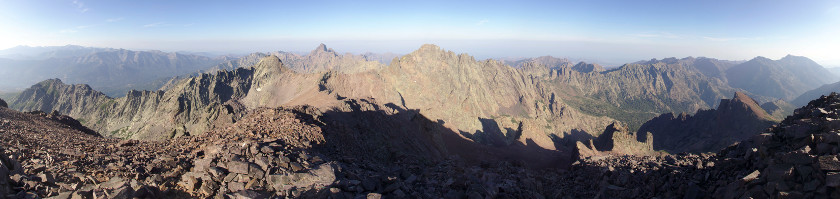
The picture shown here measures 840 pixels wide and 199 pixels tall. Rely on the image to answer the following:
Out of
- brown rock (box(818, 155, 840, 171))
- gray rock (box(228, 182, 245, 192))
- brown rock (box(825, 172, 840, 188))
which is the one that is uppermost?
brown rock (box(818, 155, 840, 171))

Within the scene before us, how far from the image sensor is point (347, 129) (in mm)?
30078

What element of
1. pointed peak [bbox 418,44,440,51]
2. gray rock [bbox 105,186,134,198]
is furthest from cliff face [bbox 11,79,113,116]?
gray rock [bbox 105,186,134,198]

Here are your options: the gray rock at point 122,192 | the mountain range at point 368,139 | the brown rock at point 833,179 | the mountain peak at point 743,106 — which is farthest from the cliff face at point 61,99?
the mountain peak at point 743,106

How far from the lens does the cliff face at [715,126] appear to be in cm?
9156

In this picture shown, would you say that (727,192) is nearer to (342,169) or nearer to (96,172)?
(342,169)

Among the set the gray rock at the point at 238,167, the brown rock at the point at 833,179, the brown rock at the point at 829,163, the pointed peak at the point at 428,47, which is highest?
the pointed peak at the point at 428,47

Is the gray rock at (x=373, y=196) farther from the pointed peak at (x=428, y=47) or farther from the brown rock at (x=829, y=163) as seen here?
the pointed peak at (x=428, y=47)

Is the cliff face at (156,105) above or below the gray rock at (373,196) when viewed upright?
below

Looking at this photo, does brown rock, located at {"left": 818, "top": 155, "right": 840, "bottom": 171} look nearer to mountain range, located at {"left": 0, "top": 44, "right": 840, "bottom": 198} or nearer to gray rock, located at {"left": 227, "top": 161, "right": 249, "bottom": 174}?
mountain range, located at {"left": 0, "top": 44, "right": 840, "bottom": 198}

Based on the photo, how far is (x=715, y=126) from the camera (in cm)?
10281

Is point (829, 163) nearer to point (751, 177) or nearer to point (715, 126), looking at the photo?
point (751, 177)

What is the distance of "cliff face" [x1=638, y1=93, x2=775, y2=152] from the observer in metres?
91.6

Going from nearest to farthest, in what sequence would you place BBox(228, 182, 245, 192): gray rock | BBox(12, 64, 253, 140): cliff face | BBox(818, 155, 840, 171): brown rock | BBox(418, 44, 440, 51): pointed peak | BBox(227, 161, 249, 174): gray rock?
BBox(818, 155, 840, 171): brown rock
BBox(228, 182, 245, 192): gray rock
BBox(227, 161, 249, 174): gray rock
BBox(12, 64, 253, 140): cliff face
BBox(418, 44, 440, 51): pointed peak

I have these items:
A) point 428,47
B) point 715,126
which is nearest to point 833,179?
point 715,126
